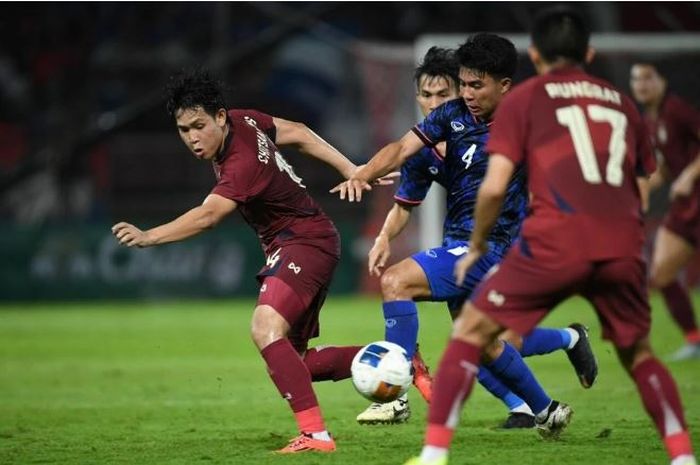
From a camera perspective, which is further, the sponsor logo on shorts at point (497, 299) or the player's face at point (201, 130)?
the player's face at point (201, 130)

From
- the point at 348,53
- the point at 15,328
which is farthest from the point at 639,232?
the point at 348,53

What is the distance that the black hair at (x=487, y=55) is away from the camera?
23.8ft

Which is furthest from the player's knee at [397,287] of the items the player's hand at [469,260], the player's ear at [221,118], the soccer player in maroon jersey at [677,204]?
the soccer player in maroon jersey at [677,204]

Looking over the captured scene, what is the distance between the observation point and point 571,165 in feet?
18.0

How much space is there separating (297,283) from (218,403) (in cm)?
277

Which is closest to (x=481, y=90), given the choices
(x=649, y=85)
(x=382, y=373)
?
(x=382, y=373)

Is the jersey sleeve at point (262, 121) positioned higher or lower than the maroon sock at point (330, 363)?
higher

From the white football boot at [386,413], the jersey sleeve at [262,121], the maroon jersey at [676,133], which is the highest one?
the maroon jersey at [676,133]

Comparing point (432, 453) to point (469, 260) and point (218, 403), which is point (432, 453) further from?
point (218, 403)

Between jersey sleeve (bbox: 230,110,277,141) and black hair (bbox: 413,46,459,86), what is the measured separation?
3.81 feet

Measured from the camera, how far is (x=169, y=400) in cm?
994

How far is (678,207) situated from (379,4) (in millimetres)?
14803

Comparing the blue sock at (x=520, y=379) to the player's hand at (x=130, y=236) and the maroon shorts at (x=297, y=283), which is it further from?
the player's hand at (x=130, y=236)

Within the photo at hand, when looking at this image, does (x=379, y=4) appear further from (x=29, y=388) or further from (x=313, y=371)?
(x=313, y=371)
